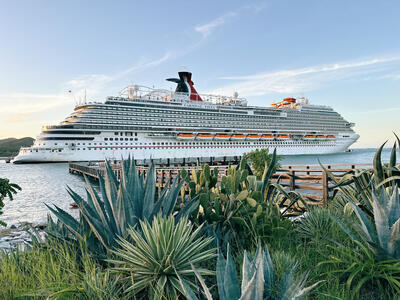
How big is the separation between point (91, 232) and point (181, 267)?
1.05 m

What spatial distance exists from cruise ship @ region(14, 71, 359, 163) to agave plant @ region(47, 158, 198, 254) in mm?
29792

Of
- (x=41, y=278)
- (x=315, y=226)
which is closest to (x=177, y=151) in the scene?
(x=315, y=226)

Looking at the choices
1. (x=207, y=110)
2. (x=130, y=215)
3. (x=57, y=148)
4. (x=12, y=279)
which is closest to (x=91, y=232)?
(x=130, y=215)

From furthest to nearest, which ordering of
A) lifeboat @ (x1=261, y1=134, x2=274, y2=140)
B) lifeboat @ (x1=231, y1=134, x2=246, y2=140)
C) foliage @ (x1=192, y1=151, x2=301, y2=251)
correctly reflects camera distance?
lifeboat @ (x1=261, y1=134, x2=274, y2=140) → lifeboat @ (x1=231, y1=134, x2=246, y2=140) → foliage @ (x1=192, y1=151, x2=301, y2=251)

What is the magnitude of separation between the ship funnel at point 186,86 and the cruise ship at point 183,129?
21 centimetres

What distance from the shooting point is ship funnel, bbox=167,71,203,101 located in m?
53.4

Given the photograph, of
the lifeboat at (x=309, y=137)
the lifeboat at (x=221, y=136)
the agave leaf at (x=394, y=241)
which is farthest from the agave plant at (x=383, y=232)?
the lifeboat at (x=309, y=137)

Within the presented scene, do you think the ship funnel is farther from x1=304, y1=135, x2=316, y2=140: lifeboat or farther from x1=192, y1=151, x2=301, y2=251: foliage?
x1=192, y1=151, x2=301, y2=251: foliage

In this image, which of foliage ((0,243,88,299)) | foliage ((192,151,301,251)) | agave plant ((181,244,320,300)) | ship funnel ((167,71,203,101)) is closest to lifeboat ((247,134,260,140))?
ship funnel ((167,71,203,101))

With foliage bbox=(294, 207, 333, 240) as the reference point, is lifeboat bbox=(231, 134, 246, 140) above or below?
above

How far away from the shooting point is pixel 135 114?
44.3 m

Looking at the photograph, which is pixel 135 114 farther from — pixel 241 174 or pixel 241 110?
pixel 241 174

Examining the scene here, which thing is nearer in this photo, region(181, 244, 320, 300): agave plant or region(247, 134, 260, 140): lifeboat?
region(181, 244, 320, 300): agave plant

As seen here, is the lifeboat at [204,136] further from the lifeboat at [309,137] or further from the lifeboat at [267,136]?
the lifeboat at [309,137]
